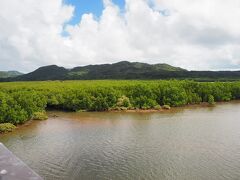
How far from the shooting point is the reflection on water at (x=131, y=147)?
31.9m

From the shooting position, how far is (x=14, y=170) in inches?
223

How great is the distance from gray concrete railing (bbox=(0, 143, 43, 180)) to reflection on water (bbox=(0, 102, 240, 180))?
25.3 meters

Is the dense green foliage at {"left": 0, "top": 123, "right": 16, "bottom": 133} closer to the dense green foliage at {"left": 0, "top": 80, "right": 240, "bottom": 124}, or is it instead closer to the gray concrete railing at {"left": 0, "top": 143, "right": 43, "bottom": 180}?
the dense green foliage at {"left": 0, "top": 80, "right": 240, "bottom": 124}

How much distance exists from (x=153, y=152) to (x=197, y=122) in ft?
77.7

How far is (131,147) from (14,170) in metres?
36.3

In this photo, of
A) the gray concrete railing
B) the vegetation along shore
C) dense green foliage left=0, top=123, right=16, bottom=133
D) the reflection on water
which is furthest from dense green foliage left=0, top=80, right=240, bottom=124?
the gray concrete railing

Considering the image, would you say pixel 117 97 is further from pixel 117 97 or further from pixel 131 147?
pixel 131 147

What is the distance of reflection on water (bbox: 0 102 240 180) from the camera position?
31.9 meters

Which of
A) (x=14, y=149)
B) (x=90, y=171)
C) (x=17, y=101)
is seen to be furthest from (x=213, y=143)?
(x=17, y=101)

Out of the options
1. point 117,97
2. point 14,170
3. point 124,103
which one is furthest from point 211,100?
point 14,170

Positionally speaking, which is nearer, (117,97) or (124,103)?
(124,103)

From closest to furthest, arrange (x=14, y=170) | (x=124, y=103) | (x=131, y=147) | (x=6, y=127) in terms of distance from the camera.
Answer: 1. (x=14, y=170)
2. (x=131, y=147)
3. (x=6, y=127)
4. (x=124, y=103)

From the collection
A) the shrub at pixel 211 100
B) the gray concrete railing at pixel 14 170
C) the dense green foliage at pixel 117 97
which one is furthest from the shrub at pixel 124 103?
the gray concrete railing at pixel 14 170

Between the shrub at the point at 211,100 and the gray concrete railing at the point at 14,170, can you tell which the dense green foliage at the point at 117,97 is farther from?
the gray concrete railing at the point at 14,170
